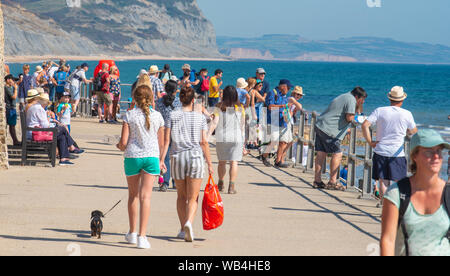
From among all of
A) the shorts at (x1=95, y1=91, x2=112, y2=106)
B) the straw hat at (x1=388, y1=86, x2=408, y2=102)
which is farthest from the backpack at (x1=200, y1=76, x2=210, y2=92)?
the straw hat at (x1=388, y1=86, x2=408, y2=102)

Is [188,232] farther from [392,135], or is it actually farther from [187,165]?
[392,135]

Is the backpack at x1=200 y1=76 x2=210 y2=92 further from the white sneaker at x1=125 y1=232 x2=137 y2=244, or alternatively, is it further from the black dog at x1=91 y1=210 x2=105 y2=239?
the white sneaker at x1=125 y1=232 x2=137 y2=244

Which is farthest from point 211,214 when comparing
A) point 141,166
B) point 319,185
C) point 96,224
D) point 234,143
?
point 319,185

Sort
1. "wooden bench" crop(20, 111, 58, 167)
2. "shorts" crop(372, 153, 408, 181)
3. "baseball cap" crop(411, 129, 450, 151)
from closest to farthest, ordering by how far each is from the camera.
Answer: "baseball cap" crop(411, 129, 450, 151) → "shorts" crop(372, 153, 408, 181) → "wooden bench" crop(20, 111, 58, 167)

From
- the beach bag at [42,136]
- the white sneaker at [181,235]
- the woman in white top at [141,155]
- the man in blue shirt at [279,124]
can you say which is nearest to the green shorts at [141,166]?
the woman in white top at [141,155]

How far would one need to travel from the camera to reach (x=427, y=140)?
405 cm

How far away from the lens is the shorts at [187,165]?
7.60 meters

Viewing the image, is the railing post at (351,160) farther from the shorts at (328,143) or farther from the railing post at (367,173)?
the railing post at (367,173)

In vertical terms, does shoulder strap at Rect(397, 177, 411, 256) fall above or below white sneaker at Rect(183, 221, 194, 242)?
above

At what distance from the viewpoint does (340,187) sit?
39.1ft

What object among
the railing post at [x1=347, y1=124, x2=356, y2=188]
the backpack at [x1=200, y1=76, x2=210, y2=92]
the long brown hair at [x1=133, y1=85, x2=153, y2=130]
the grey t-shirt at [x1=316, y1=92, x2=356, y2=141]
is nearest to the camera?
the long brown hair at [x1=133, y1=85, x2=153, y2=130]

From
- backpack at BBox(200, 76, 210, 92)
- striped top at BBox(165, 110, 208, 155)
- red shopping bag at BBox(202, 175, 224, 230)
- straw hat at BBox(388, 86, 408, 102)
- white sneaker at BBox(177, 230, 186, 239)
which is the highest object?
straw hat at BBox(388, 86, 408, 102)

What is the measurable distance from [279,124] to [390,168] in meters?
5.30

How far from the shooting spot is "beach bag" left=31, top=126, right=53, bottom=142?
12757mm
